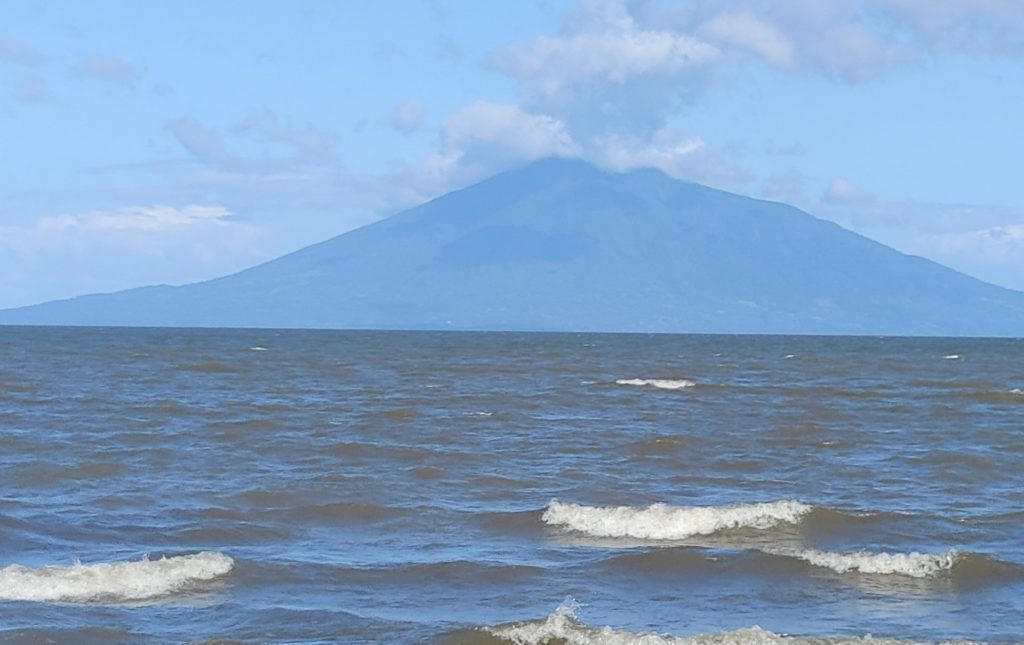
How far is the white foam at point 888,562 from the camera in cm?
1709

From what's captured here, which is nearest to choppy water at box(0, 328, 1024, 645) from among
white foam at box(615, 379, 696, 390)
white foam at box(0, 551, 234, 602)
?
white foam at box(0, 551, 234, 602)

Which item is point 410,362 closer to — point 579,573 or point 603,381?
point 603,381

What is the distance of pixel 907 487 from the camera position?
2503 centimetres

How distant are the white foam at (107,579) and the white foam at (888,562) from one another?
7243mm

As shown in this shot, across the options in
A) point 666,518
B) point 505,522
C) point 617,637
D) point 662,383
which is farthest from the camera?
point 662,383

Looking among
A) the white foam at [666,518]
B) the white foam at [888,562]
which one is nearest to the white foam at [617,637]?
the white foam at [888,562]

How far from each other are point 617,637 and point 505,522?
23.8 feet

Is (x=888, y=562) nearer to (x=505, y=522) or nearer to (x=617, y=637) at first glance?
(x=617, y=637)

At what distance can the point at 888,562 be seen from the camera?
1731 centimetres

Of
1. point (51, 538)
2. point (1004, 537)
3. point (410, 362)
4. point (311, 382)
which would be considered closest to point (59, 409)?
point (311, 382)

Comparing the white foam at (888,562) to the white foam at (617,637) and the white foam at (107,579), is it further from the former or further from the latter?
the white foam at (107,579)

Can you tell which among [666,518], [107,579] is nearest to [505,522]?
[666,518]

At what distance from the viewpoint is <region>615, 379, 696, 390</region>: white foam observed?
55844mm

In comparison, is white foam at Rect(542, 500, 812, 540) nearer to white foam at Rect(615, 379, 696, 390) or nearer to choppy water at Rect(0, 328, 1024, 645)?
choppy water at Rect(0, 328, 1024, 645)
